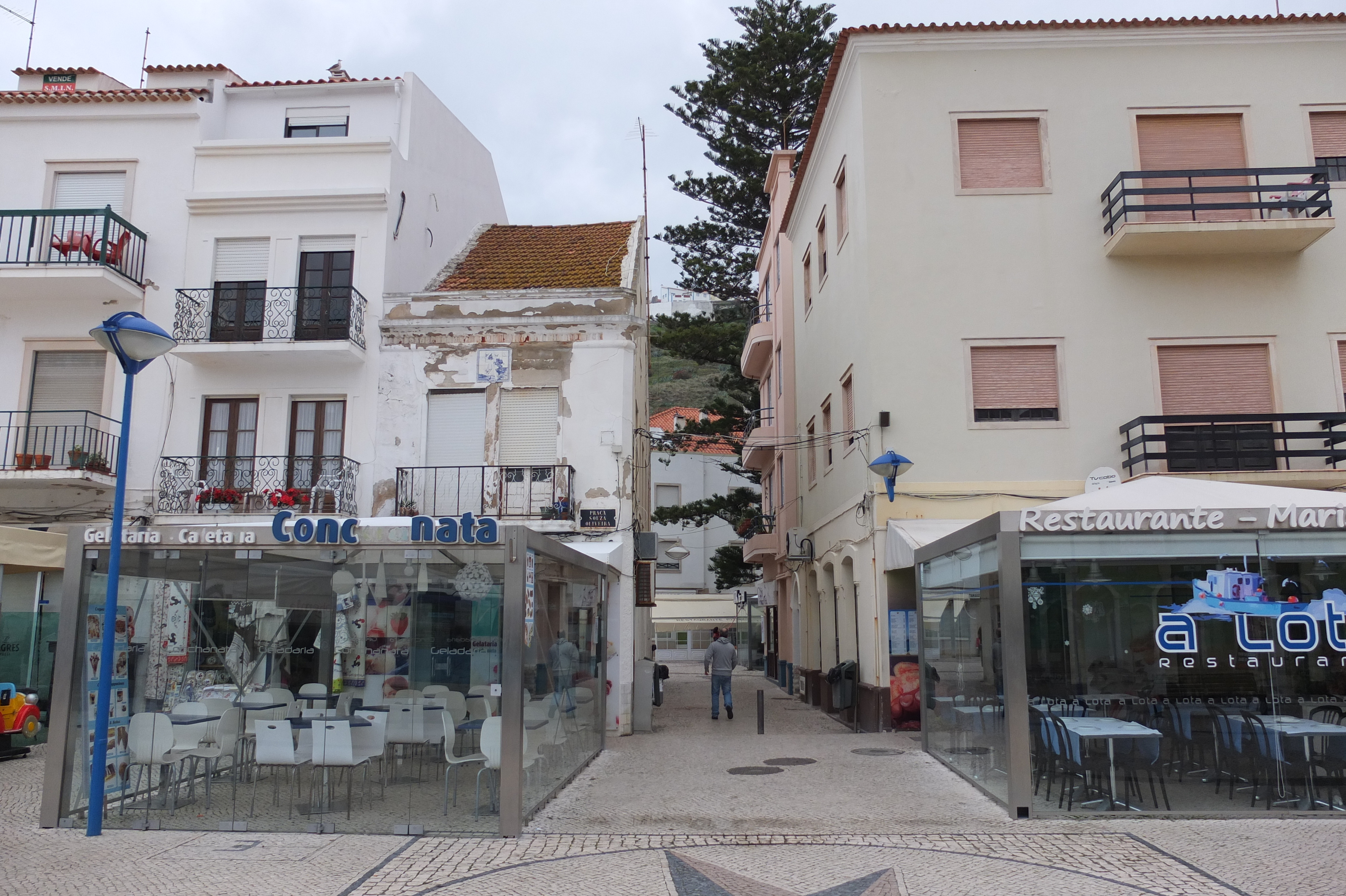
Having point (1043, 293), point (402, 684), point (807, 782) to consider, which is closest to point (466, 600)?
point (402, 684)

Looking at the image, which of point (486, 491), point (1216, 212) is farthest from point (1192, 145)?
point (486, 491)

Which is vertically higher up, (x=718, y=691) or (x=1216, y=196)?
(x=1216, y=196)

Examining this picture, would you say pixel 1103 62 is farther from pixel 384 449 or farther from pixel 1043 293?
pixel 384 449

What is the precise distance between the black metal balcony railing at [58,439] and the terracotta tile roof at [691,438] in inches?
620

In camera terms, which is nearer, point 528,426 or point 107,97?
point 528,426

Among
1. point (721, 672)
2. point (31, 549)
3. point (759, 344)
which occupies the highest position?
point (759, 344)

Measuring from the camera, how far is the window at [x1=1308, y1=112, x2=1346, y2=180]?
52.9 feet

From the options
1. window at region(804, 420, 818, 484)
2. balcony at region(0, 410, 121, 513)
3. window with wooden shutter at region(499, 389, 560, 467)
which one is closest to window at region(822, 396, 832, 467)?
window at region(804, 420, 818, 484)

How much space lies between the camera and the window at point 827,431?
19734 millimetres

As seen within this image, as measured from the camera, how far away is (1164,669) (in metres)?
9.55

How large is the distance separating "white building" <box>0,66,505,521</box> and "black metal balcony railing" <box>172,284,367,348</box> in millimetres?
31

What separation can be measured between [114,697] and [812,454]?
15.4 meters

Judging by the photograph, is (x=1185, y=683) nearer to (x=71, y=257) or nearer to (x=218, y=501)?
(x=218, y=501)

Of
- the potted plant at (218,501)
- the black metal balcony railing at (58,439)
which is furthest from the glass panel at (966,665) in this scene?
the black metal balcony railing at (58,439)
